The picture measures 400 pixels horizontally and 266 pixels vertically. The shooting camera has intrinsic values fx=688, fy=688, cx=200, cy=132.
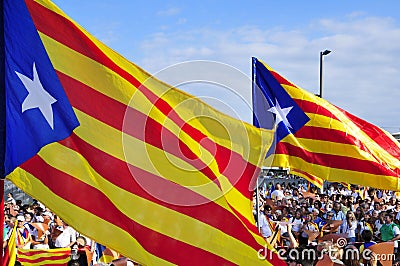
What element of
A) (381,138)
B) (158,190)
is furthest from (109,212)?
(381,138)

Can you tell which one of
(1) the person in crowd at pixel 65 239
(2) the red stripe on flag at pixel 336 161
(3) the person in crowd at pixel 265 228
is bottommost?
(1) the person in crowd at pixel 65 239

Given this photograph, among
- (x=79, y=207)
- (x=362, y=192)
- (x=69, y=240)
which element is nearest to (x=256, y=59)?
(x=69, y=240)

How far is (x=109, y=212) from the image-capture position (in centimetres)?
512

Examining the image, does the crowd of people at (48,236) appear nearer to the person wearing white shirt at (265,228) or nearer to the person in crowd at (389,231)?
the person wearing white shirt at (265,228)

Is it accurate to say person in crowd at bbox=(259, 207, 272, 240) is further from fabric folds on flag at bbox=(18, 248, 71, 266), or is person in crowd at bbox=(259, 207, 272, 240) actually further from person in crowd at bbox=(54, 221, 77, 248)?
fabric folds on flag at bbox=(18, 248, 71, 266)

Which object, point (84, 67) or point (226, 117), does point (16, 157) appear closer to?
point (84, 67)

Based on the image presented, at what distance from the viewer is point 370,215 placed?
1524 centimetres

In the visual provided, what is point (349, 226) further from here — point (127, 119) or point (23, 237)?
point (127, 119)

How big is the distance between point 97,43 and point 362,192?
1918 centimetres

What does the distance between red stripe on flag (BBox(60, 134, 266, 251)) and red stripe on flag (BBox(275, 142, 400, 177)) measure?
4.95m

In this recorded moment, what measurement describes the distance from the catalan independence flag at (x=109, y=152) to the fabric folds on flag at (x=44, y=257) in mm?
5188

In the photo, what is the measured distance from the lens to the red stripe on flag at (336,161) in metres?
9.79

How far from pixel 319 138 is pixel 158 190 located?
5.77 meters

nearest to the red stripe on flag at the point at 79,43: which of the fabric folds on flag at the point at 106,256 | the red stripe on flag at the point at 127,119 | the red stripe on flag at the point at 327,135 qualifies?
the red stripe on flag at the point at 127,119
